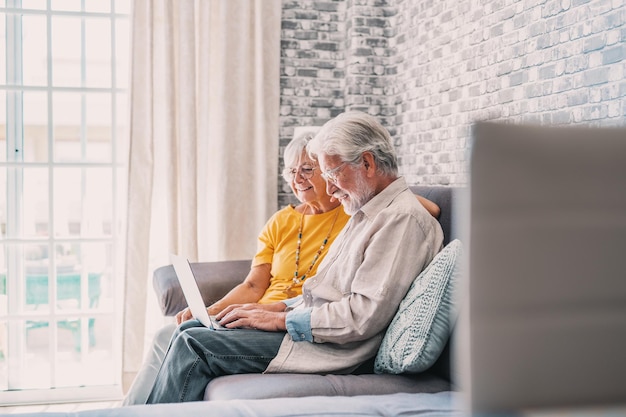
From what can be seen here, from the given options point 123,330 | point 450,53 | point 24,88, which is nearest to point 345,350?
point 450,53

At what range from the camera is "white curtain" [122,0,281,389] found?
4.17 metres

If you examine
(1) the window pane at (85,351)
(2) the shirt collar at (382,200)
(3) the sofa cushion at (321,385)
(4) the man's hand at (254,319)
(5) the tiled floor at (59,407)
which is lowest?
(5) the tiled floor at (59,407)

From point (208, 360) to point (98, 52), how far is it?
8.34 feet

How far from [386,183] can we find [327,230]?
655 mm

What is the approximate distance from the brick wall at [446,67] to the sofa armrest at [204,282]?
0.90m

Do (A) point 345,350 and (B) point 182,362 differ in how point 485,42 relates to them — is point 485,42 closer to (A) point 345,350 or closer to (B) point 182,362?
(A) point 345,350

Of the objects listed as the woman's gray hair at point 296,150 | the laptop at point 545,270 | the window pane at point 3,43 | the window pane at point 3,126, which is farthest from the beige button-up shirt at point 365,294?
the window pane at point 3,43

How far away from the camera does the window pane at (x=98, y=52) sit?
14.3 ft

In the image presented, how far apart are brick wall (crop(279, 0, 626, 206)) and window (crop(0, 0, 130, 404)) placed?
1.05 metres

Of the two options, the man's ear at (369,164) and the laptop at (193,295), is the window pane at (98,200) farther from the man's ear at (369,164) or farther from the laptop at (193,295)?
the man's ear at (369,164)

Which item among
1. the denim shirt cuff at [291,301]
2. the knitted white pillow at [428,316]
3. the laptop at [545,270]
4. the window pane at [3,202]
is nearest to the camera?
the laptop at [545,270]

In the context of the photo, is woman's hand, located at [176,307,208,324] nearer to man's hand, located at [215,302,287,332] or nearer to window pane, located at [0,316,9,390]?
man's hand, located at [215,302,287,332]

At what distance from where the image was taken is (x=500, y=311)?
0.95 meters

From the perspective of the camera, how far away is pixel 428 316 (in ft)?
7.09
